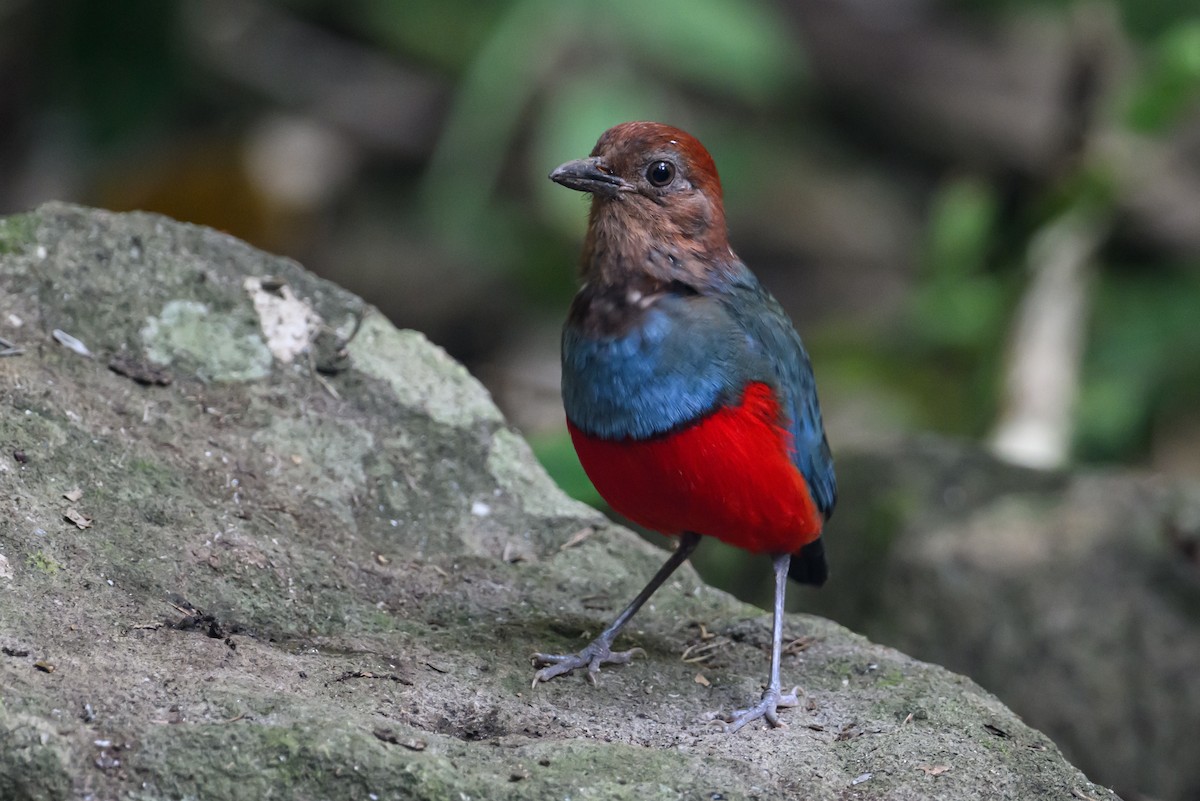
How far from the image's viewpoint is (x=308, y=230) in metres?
10.4

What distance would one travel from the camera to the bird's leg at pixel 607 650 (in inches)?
150

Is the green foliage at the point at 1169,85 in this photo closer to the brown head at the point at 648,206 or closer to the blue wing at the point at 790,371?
the blue wing at the point at 790,371

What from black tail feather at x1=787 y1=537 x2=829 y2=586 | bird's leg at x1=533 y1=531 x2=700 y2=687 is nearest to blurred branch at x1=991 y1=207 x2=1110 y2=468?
black tail feather at x1=787 y1=537 x2=829 y2=586

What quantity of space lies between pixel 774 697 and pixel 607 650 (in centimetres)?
47

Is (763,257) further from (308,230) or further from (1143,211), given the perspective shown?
(308,230)

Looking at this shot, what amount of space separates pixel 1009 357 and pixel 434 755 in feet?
17.8

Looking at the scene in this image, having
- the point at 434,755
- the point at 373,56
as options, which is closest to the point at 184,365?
the point at 434,755

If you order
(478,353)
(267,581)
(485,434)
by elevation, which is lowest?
(478,353)

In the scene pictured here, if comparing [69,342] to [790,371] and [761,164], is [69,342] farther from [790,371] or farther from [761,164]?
[761,164]

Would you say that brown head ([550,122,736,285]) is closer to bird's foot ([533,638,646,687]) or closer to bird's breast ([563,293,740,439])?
bird's breast ([563,293,740,439])

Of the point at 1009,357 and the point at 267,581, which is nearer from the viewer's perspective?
the point at 267,581

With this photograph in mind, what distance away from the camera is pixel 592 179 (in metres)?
3.98

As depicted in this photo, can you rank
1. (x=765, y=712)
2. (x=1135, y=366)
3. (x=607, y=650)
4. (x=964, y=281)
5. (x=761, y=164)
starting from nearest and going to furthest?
(x=765, y=712) < (x=607, y=650) < (x=964, y=281) < (x=1135, y=366) < (x=761, y=164)

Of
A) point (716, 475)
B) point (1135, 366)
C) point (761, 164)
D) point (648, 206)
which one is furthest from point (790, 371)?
point (761, 164)
